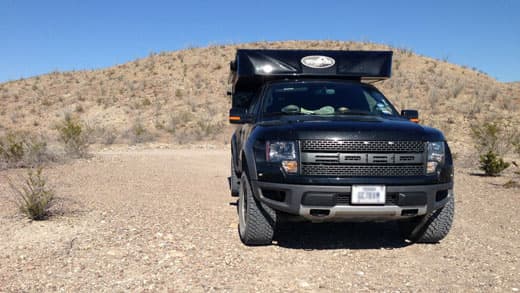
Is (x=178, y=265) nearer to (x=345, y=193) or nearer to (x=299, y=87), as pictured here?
(x=345, y=193)

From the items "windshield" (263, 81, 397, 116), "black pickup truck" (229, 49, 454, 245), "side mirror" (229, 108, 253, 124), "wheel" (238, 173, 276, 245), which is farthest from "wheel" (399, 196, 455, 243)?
"side mirror" (229, 108, 253, 124)

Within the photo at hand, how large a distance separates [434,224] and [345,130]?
59.4 inches

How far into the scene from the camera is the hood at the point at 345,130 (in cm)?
420

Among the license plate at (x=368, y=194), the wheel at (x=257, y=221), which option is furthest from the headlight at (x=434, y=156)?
the wheel at (x=257, y=221)

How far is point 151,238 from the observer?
4.93m

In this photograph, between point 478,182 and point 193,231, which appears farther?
point 478,182

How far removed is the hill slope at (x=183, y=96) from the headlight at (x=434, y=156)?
16.1 metres

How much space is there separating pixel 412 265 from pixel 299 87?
2515 millimetres

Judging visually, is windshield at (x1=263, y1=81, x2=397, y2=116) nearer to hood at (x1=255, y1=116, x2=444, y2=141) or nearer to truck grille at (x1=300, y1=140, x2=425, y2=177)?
hood at (x1=255, y1=116, x2=444, y2=141)

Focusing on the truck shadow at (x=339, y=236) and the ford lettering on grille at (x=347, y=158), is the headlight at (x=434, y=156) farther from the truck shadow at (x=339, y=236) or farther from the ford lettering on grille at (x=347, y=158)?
the truck shadow at (x=339, y=236)

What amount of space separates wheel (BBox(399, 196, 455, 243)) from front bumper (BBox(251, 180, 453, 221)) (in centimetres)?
45

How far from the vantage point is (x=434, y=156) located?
14.4 feet

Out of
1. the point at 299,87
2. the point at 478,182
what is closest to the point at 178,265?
the point at 299,87

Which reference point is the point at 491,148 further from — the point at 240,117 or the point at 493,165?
the point at 240,117
